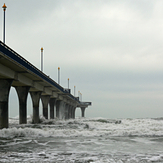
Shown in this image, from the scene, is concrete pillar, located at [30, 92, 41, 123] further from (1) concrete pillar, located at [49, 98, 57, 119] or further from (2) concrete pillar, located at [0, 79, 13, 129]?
(1) concrete pillar, located at [49, 98, 57, 119]

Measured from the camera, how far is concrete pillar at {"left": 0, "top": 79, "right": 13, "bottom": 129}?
1506 inches

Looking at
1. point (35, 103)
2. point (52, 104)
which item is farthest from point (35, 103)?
point (52, 104)

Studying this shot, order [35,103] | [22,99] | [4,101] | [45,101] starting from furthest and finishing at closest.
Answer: [45,101] < [35,103] < [22,99] < [4,101]

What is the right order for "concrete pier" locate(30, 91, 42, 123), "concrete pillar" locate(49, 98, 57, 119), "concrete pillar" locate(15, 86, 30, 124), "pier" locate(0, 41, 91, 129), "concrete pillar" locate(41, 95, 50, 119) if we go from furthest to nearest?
"concrete pillar" locate(49, 98, 57, 119)
"concrete pillar" locate(41, 95, 50, 119)
"concrete pier" locate(30, 91, 42, 123)
"concrete pillar" locate(15, 86, 30, 124)
"pier" locate(0, 41, 91, 129)

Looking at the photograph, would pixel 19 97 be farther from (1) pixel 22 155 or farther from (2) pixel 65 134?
(1) pixel 22 155

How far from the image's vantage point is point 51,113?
86.6 meters

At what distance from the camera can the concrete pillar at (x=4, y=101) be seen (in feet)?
125

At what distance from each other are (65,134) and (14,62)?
10.5m

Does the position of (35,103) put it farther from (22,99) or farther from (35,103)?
(22,99)

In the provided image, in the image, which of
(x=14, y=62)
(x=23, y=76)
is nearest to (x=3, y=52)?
(x=14, y=62)

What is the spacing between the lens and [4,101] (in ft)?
126

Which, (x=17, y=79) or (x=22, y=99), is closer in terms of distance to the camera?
(x=17, y=79)

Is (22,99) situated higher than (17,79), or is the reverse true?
(17,79)

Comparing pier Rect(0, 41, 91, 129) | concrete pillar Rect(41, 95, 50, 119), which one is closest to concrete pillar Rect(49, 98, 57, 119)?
concrete pillar Rect(41, 95, 50, 119)
